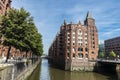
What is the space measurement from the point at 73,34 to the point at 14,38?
48.6 metres

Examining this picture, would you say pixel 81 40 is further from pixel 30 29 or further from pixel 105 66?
pixel 30 29

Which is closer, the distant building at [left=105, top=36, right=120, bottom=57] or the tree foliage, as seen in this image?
the tree foliage

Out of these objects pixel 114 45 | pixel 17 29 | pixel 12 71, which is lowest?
pixel 12 71

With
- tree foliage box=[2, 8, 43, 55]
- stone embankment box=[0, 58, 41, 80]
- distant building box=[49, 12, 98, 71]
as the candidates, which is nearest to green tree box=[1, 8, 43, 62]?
tree foliage box=[2, 8, 43, 55]

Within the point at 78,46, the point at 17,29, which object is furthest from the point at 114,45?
the point at 17,29

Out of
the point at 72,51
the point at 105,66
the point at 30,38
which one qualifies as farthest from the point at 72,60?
the point at 30,38

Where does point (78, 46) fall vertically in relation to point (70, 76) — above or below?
above

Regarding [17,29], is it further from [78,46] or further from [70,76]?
[78,46]

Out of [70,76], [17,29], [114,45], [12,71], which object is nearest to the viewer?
[12,71]

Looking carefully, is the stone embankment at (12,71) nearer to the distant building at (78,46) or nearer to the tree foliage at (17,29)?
the tree foliage at (17,29)

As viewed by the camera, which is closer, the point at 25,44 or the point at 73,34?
the point at 25,44

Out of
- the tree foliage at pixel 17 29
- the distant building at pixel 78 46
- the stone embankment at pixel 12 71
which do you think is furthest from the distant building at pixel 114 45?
the tree foliage at pixel 17 29

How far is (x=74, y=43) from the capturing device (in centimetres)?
7875

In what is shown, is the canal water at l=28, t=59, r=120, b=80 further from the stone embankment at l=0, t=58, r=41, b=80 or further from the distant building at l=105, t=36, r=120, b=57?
the distant building at l=105, t=36, r=120, b=57
